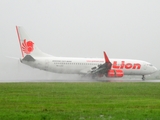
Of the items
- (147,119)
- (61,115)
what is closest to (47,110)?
(61,115)

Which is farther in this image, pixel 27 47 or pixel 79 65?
pixel 79 65

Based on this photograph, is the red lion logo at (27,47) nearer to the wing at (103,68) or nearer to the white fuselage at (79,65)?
the white fuselage at (79,65)

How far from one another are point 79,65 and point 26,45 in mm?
8875

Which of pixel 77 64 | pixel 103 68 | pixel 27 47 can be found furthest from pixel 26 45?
pixel 103 68

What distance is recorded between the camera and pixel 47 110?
1366 centimetres

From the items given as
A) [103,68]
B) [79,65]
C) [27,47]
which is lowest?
[103,68]

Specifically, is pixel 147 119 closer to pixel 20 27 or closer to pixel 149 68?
pixel 20 27

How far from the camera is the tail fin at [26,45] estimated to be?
4675 centimetres

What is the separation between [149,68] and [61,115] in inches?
1699

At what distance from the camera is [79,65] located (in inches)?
1960

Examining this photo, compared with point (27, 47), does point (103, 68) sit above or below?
below

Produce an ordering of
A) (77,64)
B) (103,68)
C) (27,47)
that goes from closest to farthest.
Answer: (27,47) < (103,68) < (77,64)

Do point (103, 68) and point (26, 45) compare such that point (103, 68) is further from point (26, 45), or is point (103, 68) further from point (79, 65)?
point (26, 45)

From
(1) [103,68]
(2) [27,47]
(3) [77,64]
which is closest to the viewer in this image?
(2) [27,47]
